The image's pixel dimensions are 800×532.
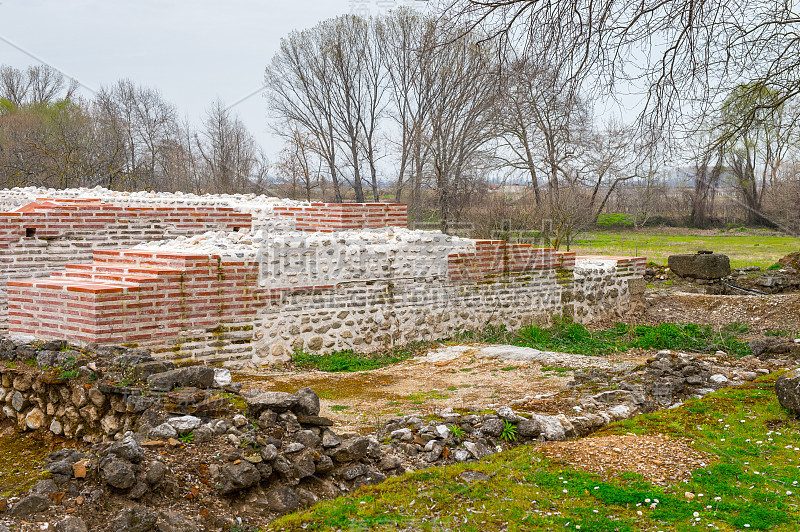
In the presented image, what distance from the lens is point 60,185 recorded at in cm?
2244

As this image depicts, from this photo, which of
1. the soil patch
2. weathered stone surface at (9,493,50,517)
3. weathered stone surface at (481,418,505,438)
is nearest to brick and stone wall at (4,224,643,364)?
weathered stone surface at (9,493,50,517)

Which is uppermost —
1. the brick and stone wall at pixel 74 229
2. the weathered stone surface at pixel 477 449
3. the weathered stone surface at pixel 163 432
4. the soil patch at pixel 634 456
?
the brick and stone wall at pixel 74 229

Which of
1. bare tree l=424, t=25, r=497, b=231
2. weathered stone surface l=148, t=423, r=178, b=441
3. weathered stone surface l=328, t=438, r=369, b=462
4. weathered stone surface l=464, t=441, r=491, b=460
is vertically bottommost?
weathered stone surface l=464, t=441, r=491, b=460

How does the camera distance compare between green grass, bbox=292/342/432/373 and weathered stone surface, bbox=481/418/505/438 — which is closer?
weathered stone surface, bbox=481/418/505/438

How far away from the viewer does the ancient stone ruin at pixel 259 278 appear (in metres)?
6.49

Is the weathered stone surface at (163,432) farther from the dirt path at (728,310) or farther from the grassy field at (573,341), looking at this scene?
the dirt path at (728,310)

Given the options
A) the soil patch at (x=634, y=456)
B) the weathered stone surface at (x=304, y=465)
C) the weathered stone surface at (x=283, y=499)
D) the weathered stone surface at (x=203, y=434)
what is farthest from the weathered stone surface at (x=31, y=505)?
the soil patch at (x=634, y=456)

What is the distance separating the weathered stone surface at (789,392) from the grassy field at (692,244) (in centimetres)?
1434

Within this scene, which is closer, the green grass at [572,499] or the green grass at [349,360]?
the green grass at [572,499]

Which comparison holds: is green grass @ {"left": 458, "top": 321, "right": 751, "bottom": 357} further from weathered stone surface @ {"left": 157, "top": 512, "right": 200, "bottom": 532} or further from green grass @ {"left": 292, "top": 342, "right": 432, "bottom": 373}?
weathered stone surface @ {"left": 157, "top": 512, "right": 200, "bottom": 532}

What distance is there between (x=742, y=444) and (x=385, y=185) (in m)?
25.5

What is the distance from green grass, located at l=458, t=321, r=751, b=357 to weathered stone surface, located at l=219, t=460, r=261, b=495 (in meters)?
5.83

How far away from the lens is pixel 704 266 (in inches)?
598

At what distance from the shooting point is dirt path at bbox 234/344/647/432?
5656 mm
